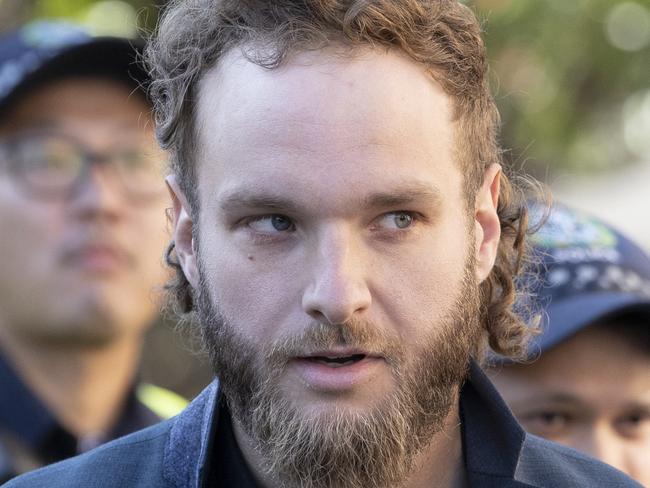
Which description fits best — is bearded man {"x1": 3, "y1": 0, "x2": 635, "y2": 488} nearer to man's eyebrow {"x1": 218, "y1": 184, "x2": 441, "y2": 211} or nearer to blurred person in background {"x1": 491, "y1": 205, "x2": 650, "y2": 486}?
man's eyebrow {"x1": 218, "y1": 184, "x2": 441, "y2": 211}

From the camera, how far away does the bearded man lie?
2670 mm

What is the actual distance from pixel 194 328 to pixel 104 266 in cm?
130

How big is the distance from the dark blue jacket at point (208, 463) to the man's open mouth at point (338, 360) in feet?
1.12

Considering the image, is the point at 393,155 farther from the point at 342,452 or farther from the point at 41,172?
the point at 41,172

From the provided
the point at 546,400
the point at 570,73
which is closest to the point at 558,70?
the point at 570,73

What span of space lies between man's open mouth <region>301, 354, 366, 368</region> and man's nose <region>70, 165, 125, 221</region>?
7.21ft

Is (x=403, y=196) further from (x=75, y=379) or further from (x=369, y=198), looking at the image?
(x=75, y=379)

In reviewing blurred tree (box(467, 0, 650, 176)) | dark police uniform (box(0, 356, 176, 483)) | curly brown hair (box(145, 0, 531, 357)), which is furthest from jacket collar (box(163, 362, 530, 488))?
blurred tree (box(467, 0, 650, 176))

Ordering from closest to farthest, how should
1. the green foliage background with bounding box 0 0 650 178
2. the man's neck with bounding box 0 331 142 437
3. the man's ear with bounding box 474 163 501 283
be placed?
the man's ear with bounding box 474 163 501 283, the man's neck with bounding box 0 331 142 437, the green foliage background with bounding box 0 0 650 178

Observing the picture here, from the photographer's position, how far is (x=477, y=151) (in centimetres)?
304

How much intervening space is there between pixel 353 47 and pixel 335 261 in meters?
0.50

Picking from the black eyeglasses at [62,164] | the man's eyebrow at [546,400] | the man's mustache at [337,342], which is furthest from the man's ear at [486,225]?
the black eyeglasses at [62,164]

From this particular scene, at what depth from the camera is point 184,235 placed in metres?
3.07

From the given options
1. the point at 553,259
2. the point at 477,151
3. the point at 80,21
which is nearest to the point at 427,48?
the point at 477,151
